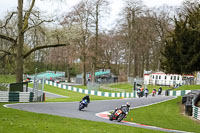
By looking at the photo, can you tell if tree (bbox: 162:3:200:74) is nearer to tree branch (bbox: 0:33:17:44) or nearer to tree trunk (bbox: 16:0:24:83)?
tree trunk (bbox: 16:0:24:83)

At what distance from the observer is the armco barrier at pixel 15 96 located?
2415cm

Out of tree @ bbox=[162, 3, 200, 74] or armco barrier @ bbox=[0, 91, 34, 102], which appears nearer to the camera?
armco barrier @ bbox=[0, 91, 34, 102]

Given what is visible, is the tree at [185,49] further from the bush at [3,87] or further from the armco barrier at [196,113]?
the bush at [3,87]

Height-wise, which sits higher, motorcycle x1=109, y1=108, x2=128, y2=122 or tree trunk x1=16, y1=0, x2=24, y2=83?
tree trunk x1=16, y1=0, x2=24, y2=83

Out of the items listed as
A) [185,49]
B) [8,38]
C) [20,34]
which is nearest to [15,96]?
[8,38]

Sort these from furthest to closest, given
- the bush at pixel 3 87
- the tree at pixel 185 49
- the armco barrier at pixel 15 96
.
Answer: the tree at pixel 185 49
the bush at pixel 3 87
the armco barrier at pixel 15 96

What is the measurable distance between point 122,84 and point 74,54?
14.3 metres

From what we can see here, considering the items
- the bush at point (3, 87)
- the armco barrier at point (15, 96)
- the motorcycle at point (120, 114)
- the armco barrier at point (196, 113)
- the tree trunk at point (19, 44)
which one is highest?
the tree trunk at point (19, 44)

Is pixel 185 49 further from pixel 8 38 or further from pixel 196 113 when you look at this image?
pixel 8 38

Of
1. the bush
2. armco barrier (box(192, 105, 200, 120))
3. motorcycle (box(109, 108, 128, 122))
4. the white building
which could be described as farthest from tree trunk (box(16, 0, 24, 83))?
the white building

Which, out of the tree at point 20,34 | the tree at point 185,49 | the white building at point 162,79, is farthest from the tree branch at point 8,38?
the white building at point 162,79

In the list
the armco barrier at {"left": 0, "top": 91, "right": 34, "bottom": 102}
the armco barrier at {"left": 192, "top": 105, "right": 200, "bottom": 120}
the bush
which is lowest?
the armco barrier at {"left": 192, "top": 105, "right": 200, "bottom": 120}

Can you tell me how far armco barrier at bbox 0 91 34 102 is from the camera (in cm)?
2415

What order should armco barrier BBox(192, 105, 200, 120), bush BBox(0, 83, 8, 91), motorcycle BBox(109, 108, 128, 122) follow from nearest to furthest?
motorcycle BBox(109, 108, 128, 122), armco barrier BBox(192, 105, 200, 120), bush BBox(0, 83, 8, 91)
